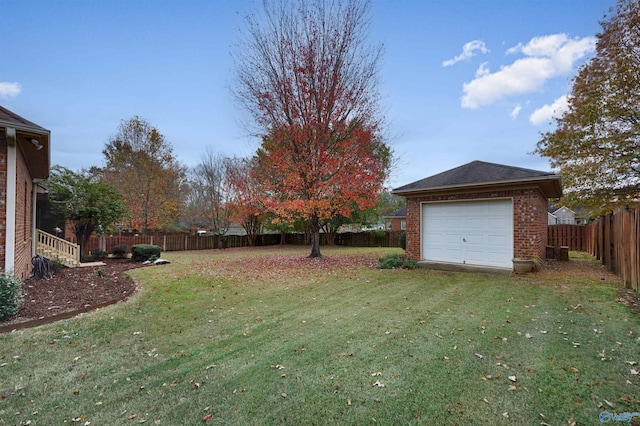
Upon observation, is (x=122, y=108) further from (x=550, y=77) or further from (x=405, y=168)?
(x=550, y=77)

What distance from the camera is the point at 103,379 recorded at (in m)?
3.18

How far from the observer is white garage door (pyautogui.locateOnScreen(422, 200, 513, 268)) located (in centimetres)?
956

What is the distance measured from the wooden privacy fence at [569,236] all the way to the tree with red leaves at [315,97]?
40.3ft

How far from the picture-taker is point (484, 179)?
31.6 ft

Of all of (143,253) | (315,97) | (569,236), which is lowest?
(143,253)

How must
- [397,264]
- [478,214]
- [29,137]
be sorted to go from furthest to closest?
Answer: [397,264] → [478,214] → [29,137]

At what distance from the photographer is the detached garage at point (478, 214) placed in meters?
9.10

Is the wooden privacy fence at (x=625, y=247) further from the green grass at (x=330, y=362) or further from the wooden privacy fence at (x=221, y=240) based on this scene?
the wooden privacy fence at (x=221, y=240)

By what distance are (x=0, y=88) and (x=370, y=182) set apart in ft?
45.5

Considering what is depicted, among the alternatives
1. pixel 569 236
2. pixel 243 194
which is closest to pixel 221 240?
pixel 243 194

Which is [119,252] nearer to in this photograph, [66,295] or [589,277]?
[66,295]

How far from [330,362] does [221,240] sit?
2180 cm

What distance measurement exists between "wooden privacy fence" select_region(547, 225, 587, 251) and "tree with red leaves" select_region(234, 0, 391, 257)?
1227cm

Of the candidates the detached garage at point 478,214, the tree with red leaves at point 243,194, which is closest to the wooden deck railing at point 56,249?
the tree with red leaves at point 243,194
